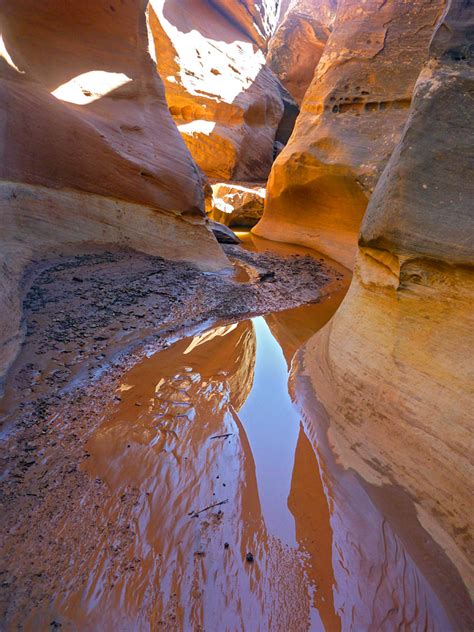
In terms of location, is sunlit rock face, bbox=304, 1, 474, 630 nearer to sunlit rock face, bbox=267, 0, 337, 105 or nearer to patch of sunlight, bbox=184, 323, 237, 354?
patch of sunlight, bbox=184, 323, 237, 354

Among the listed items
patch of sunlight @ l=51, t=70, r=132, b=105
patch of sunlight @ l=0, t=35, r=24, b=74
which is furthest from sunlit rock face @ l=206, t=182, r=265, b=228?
patch of sunlight @ l=0, t=35, r=24, b=74

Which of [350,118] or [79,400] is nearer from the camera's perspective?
[79,400]

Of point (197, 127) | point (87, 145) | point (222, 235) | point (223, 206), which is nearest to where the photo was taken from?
point (87, 145)

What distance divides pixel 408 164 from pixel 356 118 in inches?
211

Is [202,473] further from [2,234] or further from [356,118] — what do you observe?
[356,118]

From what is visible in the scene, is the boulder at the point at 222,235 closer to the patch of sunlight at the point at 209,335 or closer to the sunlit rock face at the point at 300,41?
the patch of sunlight at the point at 209,335

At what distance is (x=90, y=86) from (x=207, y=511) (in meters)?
5.77

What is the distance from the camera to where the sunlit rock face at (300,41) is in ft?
48.7

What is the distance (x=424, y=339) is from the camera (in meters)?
2.32

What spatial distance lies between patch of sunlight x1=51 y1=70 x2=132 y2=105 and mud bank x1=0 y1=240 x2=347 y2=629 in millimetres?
2272

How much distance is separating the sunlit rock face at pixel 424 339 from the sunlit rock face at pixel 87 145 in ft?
9.61

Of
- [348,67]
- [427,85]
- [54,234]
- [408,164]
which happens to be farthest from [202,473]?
[348,67]

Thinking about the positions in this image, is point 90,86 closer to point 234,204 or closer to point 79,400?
point 79,400

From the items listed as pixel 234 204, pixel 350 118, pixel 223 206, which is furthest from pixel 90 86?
pixel 234 204
